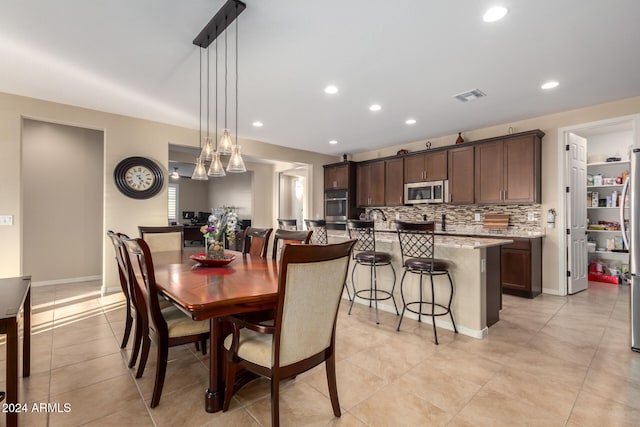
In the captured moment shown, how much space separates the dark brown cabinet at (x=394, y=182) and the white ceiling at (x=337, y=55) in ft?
5.30

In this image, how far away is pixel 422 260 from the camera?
283cm

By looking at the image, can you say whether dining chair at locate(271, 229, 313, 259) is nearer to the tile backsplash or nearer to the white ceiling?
the white ceiling

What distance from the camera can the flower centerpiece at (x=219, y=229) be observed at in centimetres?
229

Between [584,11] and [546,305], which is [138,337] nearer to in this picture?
[584,11]

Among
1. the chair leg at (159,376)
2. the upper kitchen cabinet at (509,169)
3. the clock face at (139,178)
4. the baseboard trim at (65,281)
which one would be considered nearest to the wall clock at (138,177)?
the clock face at (139,178)

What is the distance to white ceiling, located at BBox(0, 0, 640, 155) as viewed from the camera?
2.12 metres

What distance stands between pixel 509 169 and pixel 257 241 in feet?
12.3

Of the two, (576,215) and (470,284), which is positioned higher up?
(576,215)

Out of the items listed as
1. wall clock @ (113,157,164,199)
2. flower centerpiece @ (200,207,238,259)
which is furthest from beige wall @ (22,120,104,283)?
flower centerpiece @ (200,207,238,259)

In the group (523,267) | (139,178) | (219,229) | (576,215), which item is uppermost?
(139,178)

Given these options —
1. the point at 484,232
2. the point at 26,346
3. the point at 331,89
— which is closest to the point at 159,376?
the point at 26,346

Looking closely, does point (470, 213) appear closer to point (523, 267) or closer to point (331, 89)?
point (523, 267)

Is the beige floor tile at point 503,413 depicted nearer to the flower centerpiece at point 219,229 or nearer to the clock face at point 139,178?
the flower centerpiece at point 219,229

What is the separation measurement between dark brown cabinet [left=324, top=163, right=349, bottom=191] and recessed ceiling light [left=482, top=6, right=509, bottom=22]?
4.40 metres
